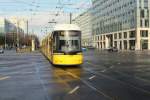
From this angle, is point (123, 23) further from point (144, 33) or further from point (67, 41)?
point (67, 41)

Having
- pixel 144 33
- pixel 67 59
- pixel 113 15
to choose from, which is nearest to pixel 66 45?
pixel 67 59

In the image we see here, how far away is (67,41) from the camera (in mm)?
28672

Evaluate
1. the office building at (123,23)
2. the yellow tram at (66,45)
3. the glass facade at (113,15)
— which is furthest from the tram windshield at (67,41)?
the glass facade at (113,15)

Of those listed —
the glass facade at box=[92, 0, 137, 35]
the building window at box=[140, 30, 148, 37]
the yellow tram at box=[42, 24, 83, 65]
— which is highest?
the glass facade at box=[92, 0, 137, 35]

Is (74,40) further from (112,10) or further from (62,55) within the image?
(112,10)

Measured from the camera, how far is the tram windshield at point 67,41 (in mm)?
28469

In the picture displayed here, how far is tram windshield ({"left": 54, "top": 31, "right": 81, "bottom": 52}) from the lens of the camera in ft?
93.4

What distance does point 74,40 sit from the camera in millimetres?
28828

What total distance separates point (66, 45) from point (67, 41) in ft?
1.15

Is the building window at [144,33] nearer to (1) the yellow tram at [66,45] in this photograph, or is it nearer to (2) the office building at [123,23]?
(2) the office building at [123,23]

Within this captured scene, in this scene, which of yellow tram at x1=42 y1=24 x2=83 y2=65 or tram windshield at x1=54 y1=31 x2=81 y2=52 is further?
tram windshield at x1=54 y1=31 x2=81 y2=52

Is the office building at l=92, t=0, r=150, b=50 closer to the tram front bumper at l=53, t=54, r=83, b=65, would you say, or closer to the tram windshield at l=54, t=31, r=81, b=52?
the tram windshield at l=54, t=31, r=81, b=52

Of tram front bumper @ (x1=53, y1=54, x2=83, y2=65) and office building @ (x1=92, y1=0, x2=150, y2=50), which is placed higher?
office building @ (x1=92, y1=0, x2=150, y2=50)

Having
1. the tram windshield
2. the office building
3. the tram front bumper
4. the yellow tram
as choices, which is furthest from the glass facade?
the tram front bumper
